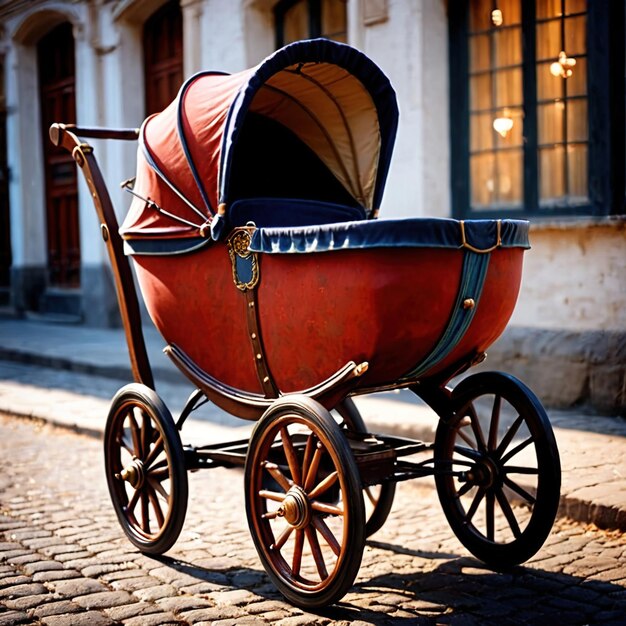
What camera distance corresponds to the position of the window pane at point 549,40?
788 cm

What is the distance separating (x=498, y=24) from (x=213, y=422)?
4272 millimetres

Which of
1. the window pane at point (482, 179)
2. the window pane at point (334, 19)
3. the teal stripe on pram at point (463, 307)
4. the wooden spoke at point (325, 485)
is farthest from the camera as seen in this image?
the window pane at point (334, 19)

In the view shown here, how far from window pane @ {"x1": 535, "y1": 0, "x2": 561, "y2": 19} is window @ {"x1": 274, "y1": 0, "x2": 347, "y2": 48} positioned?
8.24 feet

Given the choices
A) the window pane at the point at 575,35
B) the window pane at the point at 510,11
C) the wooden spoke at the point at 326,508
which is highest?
the window pane at the point at 510,11

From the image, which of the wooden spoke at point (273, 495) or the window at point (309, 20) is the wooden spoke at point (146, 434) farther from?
the window at point (309, 20)

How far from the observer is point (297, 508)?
11.9 feet

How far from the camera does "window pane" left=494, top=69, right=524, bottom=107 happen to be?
8234 mm

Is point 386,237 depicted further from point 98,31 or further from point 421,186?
point 98,31

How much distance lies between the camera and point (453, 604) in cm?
370

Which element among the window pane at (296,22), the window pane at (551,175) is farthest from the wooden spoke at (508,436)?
the window pane at (296,22)

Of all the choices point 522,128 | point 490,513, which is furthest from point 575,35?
point 490,513

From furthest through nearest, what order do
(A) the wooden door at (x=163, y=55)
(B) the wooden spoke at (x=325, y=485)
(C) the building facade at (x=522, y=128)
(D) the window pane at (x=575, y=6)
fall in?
(A) the wooden door at (x=163, y=55) → (D) the window pane at (x=575, y=6) → (C) the building facade at (x=522, y=128) → (B) the wooden spoke at (x=325, y=485)

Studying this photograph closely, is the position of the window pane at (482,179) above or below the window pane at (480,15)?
below

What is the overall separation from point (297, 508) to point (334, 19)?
24.7ft
